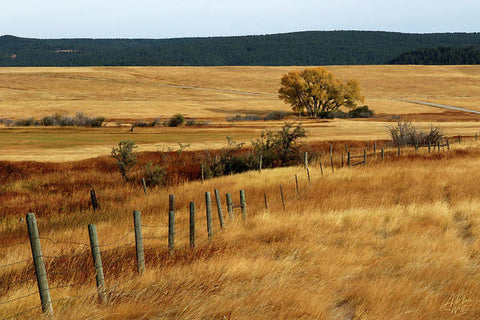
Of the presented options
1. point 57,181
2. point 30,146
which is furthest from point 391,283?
point 30,146

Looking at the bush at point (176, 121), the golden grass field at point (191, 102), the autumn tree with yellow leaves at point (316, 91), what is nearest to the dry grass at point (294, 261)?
the golden grass field at point (191, 102)

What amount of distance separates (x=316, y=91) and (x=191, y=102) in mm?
27550

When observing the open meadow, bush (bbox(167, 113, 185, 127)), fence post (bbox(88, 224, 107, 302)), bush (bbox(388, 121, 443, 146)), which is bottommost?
bush (bbox(167, 113, 185, 127))

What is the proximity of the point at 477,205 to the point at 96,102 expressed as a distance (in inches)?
3496

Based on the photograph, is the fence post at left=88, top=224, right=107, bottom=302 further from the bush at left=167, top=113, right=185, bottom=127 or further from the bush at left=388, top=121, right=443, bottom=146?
the bush at left=167, top=113, right=185, bottom=127

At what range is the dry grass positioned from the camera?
731cm

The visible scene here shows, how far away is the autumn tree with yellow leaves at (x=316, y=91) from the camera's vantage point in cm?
8525

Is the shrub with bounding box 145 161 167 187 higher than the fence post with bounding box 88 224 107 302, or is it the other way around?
the fence post with bounding box 88 224 107 302

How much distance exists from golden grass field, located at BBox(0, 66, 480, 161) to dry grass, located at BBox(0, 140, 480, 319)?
1021 inches

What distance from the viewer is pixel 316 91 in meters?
84.6

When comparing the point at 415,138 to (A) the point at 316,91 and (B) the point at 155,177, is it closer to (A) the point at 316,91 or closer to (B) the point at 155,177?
(B) the point at 155,177

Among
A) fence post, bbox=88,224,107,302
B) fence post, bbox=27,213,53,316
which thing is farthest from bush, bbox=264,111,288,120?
fence post, bbox=27,213,53,316

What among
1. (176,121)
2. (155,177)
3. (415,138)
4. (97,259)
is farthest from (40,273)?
(176,121)

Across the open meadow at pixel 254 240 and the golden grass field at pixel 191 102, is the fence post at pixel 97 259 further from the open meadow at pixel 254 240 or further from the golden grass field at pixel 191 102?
the golden grass field at pixel 191 102
